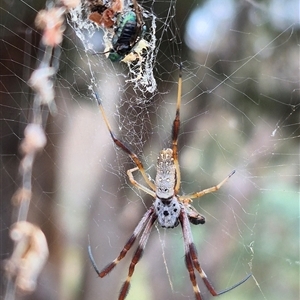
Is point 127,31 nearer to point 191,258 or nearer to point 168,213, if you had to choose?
point 168,213

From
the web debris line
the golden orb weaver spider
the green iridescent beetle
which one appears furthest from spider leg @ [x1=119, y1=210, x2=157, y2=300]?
the web debris line

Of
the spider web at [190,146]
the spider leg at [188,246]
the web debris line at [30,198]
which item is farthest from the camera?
the web debris line at [30,198]

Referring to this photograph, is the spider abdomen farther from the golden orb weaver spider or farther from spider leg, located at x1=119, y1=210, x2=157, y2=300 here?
spider leg, located at x1=119, y1=210, x2=157, y2=300

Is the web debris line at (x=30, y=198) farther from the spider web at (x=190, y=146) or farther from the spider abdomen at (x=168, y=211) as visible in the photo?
the spider abdomen at (x=168, y=211)

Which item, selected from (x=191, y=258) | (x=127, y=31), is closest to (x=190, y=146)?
(x=191, y=258)

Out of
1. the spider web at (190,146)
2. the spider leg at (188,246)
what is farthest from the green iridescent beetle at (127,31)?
the spider leg at (188,246)

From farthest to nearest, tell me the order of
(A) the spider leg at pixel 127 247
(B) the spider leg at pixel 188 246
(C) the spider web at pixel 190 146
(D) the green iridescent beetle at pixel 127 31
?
(C) the spider web at pixel 190 146 → (A) the spider leg at pixel 127 247 → (B) the spider leg at pixel 188 246 → (D) the green iridescent beetle at pixel 127 31

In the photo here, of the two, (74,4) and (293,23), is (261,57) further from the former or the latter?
(74,4)
